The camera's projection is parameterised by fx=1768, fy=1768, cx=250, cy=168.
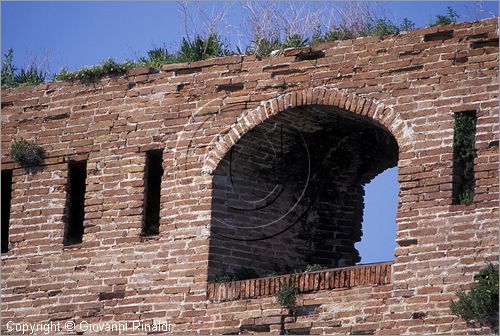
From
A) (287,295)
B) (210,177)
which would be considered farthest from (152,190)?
(287,295)

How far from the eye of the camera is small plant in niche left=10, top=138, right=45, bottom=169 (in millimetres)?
20516

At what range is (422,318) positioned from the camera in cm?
1731

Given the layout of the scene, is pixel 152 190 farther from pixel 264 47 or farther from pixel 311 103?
pixel 311 103

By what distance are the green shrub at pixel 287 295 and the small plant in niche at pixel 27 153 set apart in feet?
12.3

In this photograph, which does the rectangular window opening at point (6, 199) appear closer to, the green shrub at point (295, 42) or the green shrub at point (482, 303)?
the green shrub at point (295, 42)

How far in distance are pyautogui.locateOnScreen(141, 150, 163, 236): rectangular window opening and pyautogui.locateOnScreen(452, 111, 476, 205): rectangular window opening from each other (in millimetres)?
3634

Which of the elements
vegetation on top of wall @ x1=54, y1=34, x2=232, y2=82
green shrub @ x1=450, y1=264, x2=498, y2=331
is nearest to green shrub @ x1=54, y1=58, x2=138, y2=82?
vegetation on top of wall @ x1=54, y1=34, x2=232, y2=82

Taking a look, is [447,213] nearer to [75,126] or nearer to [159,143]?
[159,143]

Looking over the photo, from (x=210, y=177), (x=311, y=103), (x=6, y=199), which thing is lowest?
(x=210, y=177)

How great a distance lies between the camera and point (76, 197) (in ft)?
66.9

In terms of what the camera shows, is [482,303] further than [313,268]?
No

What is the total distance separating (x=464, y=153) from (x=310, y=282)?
2.08 meters

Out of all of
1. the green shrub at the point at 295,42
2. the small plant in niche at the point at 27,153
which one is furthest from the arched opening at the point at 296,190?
the small plant in niche at the point at 27,153

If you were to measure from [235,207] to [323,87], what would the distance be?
173 cm
